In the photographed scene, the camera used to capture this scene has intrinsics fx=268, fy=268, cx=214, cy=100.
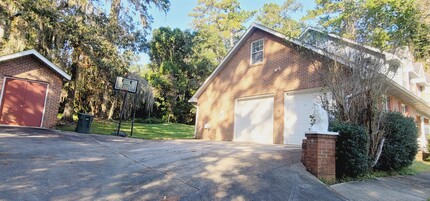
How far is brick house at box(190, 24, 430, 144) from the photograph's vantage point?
10859 millimetres

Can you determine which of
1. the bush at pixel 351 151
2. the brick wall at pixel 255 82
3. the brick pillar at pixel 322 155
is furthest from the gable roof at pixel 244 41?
the brick pillar at pixel 322 155

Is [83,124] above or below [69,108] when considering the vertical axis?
below

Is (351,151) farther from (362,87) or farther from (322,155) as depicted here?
(362,87)

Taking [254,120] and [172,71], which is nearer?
[254,120]

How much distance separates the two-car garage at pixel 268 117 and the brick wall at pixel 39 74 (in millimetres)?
8889

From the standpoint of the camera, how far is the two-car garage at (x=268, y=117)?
10.8 m

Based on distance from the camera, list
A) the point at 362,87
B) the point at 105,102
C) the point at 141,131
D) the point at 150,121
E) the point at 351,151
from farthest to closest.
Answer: the point at 150,121
the point at 105,102
the point at 141,131
the point at 362,87
the point at 351,151

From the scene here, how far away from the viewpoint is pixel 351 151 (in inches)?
219

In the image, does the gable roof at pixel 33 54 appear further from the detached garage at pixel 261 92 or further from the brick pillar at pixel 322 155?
the brick pillar at pixel 322 155

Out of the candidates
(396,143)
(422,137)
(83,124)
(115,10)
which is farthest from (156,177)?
(422,137)

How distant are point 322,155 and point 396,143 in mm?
3215

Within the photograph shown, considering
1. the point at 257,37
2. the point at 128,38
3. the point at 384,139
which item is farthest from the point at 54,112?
the point at 384,139

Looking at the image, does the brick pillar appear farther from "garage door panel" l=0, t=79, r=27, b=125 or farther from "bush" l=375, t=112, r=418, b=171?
"garage door panel" l=0, t=79, r=27, b=125

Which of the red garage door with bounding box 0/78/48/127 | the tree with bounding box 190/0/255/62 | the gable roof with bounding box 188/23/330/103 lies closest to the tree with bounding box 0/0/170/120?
the red garage door with bounding box 0/78/48/127
